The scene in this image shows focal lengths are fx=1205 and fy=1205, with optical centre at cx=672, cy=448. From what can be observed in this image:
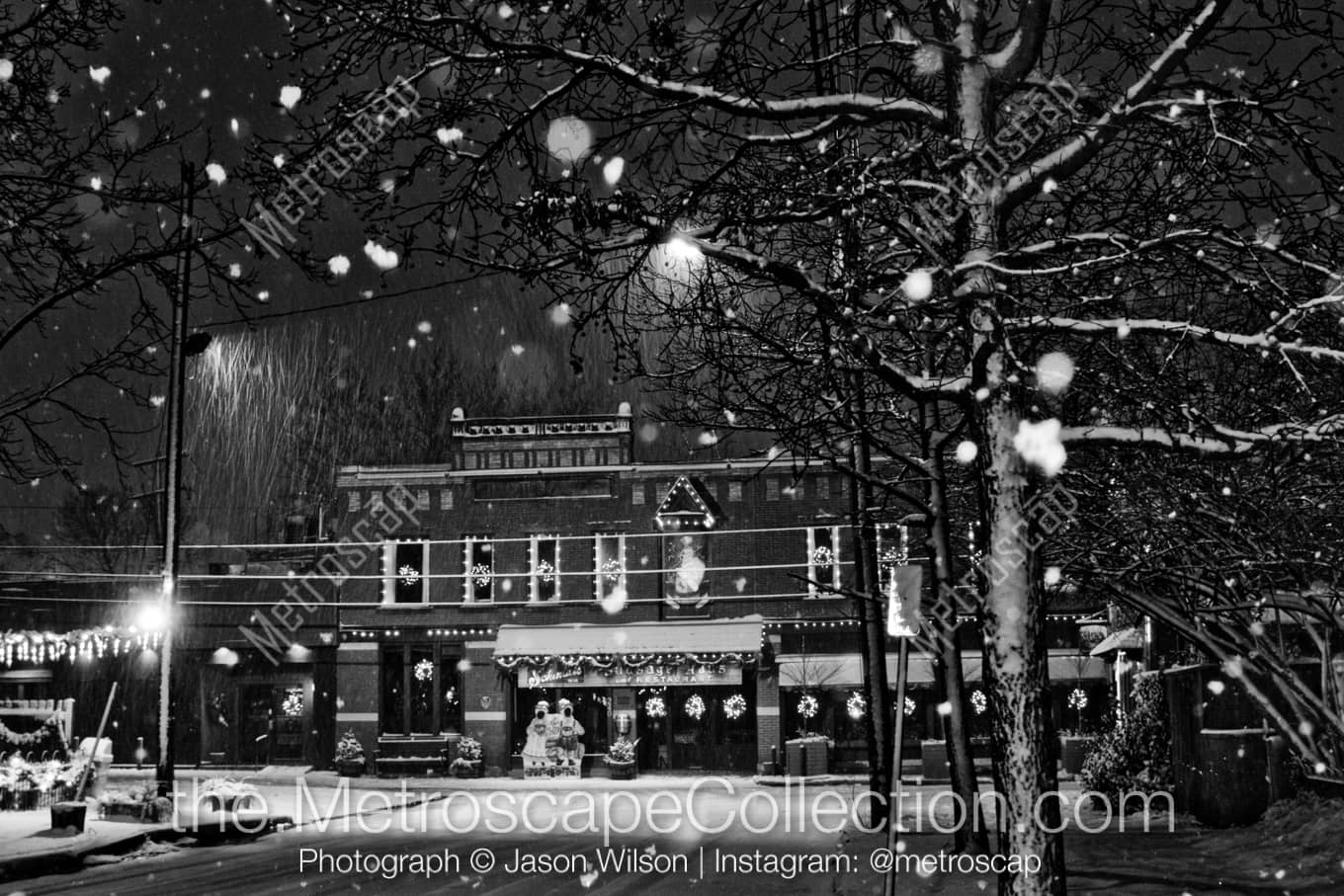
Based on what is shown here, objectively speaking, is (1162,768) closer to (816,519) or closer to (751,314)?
(751,314)

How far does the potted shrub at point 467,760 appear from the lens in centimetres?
3528

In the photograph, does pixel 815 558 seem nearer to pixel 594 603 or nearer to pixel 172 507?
pixel 594 603

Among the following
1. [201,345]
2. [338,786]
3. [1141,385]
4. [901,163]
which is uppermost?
[201,345]

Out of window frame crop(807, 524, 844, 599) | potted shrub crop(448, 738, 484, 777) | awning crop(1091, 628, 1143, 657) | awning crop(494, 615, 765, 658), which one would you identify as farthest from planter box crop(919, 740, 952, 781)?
potted shrub crop(448, 738, 484, 777)

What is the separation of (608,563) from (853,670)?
8.05 metres

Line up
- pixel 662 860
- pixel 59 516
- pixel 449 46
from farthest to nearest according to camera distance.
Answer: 1. pixel 59 516
2. pixel 662 860
3. pixel 449 46

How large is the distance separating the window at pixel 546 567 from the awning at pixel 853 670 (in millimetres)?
7335

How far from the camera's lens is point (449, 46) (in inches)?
274

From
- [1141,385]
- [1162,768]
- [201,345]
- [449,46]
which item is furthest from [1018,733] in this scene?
[201,345]

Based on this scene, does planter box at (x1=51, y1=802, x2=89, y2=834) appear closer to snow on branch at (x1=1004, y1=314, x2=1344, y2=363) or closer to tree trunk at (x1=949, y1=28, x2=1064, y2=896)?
tree trunk at (x1=949, y1=28, x2=1064, y2=896)

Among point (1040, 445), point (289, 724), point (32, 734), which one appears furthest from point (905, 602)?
point (289, 724)

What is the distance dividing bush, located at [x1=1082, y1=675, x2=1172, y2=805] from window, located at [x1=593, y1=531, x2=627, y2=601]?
1776 centimetres

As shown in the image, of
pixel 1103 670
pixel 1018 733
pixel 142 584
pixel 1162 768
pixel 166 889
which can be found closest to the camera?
pixel 1018 733

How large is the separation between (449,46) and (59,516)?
52.7 metres
